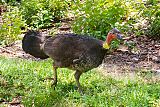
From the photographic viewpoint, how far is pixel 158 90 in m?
6.23

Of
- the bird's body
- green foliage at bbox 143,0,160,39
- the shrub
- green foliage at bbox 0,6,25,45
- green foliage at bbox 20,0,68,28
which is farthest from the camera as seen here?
green foliage at bbox 20,0,68,28

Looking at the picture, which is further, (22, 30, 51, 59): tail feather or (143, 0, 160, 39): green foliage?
(143, 0, 160, 39): green foliage

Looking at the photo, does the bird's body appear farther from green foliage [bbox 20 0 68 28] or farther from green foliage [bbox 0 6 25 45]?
green foliage [bbox 20 0 68 28]

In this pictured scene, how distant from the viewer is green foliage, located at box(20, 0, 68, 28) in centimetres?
1316

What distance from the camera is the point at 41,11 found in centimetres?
1323

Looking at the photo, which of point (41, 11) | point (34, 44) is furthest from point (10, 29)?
point (34, 44)


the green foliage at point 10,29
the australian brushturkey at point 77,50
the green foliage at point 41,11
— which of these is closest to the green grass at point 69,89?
the australian brushturkey at point 77,50

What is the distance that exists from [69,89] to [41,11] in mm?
7181

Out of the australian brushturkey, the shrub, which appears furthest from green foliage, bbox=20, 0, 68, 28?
the australian brushturkey

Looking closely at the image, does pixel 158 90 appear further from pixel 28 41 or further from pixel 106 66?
pixel 106 66

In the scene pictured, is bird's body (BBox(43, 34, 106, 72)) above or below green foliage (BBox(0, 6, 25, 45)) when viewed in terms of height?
above

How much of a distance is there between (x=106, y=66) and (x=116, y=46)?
61.1 inches

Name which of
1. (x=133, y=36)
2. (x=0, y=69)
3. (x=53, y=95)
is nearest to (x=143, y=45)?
(x=133, y=36)

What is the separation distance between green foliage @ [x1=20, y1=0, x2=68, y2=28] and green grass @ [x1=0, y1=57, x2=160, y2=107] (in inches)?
211
